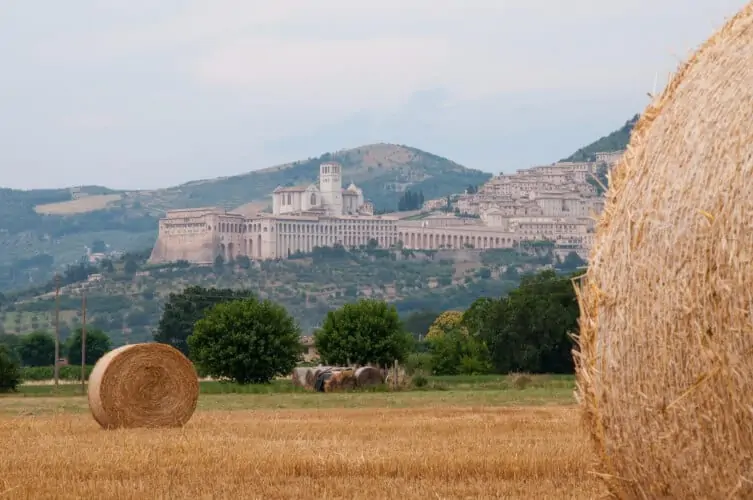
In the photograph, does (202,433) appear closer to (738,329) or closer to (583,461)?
(583,461)

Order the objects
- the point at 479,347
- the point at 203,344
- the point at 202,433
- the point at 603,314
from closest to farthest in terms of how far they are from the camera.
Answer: the point at 603,314
the point at 202,433
the point at 203,344
the point at 479,347

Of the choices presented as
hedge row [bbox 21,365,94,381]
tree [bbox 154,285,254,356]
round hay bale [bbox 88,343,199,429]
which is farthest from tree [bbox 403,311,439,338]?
round hay bale [bbox 88,343,199,429]

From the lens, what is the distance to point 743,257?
326 inches

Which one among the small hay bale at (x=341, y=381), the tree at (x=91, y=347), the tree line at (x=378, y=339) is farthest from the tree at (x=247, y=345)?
the tree at (x=91, y=347)

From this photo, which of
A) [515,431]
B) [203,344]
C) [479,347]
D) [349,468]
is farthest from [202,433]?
[479,347]

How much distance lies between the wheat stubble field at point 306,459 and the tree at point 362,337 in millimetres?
30222

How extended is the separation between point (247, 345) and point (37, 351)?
169 feet

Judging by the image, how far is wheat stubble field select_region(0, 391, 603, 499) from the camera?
13102 mm

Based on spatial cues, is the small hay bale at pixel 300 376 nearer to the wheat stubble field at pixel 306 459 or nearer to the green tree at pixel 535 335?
the green tree at pixel 535 335

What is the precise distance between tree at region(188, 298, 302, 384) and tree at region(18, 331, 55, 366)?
48579 mm

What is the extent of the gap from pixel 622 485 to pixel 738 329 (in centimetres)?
171

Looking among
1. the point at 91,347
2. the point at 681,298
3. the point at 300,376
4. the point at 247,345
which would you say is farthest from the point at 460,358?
the point at 681,298

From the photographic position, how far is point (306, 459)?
15195mm

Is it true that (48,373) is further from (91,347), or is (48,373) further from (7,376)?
(7,376)
